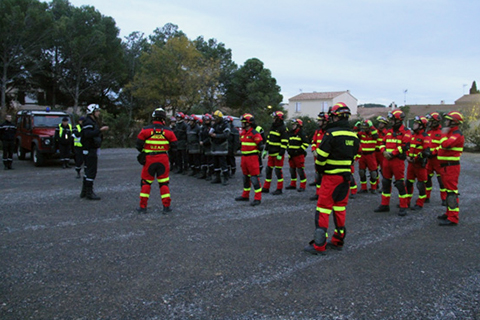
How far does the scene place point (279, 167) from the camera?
9562mm

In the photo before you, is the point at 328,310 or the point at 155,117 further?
the point at 155,117

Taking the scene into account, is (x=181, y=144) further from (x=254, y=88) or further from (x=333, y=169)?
(x=254, y=88)

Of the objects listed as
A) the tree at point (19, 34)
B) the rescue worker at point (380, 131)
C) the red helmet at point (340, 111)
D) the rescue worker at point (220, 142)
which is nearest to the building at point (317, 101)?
the tree at point (19, 34)

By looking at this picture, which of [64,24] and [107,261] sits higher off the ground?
[64,24]

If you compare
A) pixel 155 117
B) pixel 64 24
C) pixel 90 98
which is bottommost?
A: pixel 155 117

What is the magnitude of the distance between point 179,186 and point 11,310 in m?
7.09

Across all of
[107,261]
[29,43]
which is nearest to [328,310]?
[107,261]

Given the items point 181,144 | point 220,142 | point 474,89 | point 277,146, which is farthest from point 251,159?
point 474,89

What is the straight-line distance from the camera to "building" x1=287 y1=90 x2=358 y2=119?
71500 millimetres

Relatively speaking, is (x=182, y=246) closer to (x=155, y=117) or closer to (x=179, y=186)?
(x=155, y=117)

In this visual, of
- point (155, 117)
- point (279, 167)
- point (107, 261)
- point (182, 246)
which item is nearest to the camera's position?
point (107, 261)

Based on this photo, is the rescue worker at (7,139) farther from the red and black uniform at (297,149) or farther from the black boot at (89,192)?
the red and black uniform at (297,149)

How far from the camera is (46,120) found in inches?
587

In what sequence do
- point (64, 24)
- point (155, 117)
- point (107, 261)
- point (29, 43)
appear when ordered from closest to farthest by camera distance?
point (107, 261) < point (155, 117) < point (29, 43) < point (64, 24)
